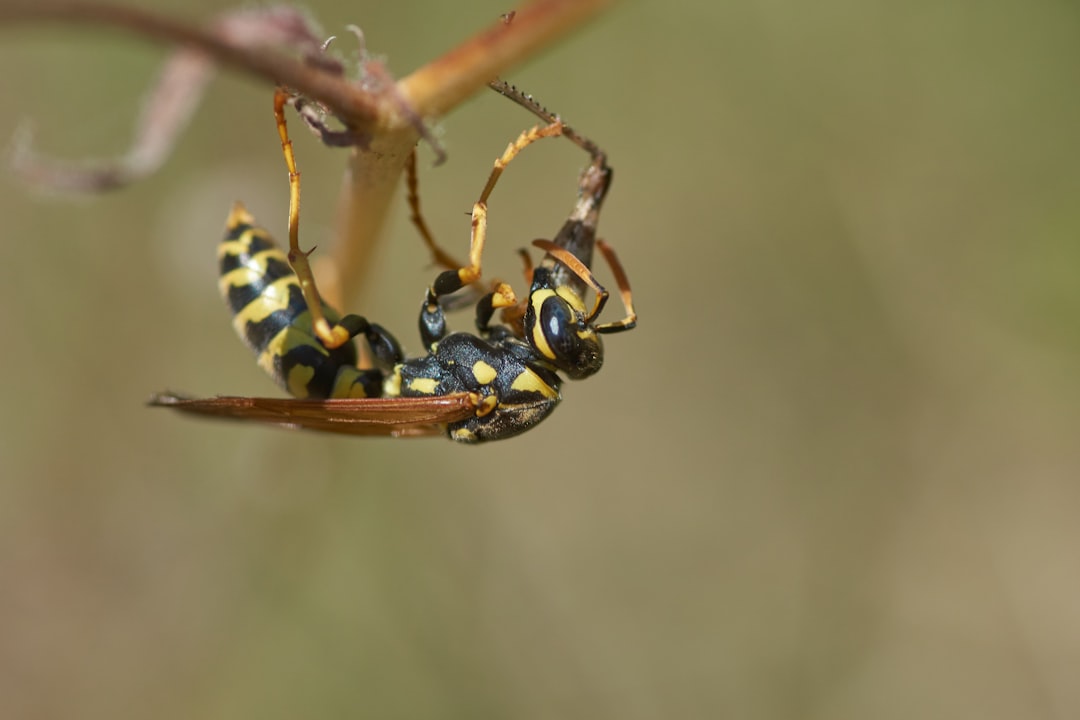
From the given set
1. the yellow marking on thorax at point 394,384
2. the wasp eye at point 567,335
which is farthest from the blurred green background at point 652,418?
the wasp eye at point 567,335

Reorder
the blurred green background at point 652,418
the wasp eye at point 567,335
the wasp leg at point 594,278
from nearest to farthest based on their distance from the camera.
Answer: the wasp leg at point 594,278, the wasp eye at point 567,335, the blurred green background at point 652,418

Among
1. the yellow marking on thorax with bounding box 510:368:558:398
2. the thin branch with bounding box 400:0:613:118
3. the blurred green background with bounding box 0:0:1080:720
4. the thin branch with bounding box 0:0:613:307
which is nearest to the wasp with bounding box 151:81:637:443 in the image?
the yellow marking on thorax with bounding box 510:368:558:398

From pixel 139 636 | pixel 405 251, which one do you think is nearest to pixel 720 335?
pixel 405 251

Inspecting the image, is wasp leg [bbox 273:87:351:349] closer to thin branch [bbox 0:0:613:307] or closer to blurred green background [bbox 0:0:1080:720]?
thin branch [bbox 0:0:613:307]

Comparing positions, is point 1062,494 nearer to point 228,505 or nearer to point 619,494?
point 619,494

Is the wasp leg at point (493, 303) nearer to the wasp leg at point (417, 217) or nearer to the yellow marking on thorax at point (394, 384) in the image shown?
the wasp leg at point (417, 217)

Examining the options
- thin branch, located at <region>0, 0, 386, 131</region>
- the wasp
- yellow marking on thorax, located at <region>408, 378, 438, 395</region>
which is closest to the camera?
thin branch, located at <region>0, 0, 386, 131</region>

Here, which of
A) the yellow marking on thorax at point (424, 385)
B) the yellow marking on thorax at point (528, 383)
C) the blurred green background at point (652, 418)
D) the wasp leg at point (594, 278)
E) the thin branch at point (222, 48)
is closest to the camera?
the thin branch at point (222, 48)

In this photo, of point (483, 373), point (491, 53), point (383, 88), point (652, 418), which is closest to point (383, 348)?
point (483, 373)
